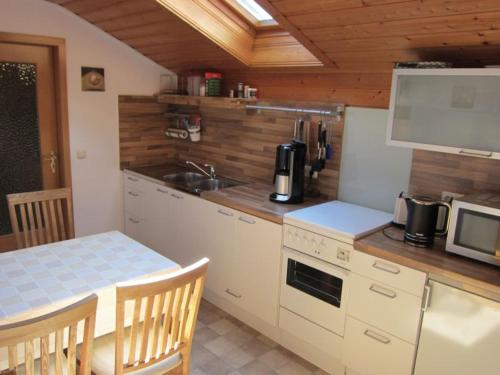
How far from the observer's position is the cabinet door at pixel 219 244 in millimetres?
3000

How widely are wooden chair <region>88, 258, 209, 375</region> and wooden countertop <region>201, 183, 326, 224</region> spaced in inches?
40.2

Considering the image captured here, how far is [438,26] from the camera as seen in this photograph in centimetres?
203

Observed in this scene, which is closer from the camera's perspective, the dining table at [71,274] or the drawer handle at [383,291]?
the dining table at [71,274]

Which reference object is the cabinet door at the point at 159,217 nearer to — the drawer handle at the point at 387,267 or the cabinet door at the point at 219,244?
the cabinet door at the point at 219,244

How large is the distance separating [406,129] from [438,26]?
1.81ft

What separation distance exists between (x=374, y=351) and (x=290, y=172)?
3.93 ft

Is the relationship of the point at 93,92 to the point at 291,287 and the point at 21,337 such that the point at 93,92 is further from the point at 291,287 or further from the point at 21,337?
the point at 21,337

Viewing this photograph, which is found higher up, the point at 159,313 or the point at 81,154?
the point at 81,154

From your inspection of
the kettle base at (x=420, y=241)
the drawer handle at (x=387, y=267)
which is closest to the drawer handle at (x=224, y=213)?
the drawer handle at (x=387, y=267)

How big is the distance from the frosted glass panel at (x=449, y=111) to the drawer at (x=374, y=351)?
104cm

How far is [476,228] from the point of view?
202 centimetres

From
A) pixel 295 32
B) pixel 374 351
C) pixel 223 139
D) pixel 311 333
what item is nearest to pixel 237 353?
pixel 311 333

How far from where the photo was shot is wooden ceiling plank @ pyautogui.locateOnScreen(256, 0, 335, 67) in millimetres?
2314

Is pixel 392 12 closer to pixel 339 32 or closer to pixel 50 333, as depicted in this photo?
pixel 339 32
